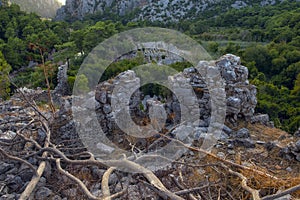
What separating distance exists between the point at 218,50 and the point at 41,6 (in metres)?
41.1

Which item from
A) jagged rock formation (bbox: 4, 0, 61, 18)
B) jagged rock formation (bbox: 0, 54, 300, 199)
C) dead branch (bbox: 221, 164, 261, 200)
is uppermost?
jagged rock formation (bbox: 4, 0, 61, 18)

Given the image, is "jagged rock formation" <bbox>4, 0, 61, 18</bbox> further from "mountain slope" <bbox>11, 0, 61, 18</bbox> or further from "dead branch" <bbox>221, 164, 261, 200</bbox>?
"dead branch" <bbox>221, 164, 261, 200</bbox>

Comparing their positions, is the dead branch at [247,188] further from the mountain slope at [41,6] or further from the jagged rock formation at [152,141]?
the mountain slope at [41,6]

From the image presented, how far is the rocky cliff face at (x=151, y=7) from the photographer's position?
42.5 m

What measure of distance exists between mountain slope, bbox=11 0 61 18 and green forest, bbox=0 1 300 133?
14795mm

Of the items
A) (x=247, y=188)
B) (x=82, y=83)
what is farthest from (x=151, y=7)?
(x=247, y=188)

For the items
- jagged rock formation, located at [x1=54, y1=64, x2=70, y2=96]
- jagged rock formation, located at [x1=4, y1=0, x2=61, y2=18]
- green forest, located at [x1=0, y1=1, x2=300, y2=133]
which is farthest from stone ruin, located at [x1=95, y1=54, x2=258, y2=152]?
jagged rock formation, located at [x1=4, y1=0, x2=61, y2=18]

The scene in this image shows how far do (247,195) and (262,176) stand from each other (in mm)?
437

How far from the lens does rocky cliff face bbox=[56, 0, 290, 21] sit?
4253 cm

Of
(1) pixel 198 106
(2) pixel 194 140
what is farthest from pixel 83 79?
(2) pixel 194 140

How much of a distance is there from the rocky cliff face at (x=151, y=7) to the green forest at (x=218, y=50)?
7267 mm

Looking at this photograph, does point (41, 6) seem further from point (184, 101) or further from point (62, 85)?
point (184, 101)

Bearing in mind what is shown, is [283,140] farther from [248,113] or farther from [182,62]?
[182,62]

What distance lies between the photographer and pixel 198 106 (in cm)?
564
